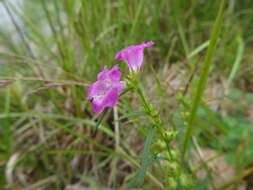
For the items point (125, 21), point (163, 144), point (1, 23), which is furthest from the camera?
point (1, 23)

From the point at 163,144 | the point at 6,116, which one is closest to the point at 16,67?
the point at 6,116

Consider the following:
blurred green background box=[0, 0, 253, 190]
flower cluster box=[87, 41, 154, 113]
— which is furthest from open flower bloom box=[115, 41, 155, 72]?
blurred green background box=[0, 0, 253, 190]

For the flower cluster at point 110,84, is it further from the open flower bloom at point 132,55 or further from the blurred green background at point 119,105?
the blurred green background at point 119,105

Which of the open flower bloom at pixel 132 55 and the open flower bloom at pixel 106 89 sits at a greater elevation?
the open flower bloom at pixel 132 55

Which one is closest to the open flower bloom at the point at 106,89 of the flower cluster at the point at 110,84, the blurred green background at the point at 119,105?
the flower cluster at the point at 110,84

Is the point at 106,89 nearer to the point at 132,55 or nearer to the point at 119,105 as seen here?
the point at 132,55

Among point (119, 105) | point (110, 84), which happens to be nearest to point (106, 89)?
point (110, 84)

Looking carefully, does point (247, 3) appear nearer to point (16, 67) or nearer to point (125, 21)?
point (125, 21)
